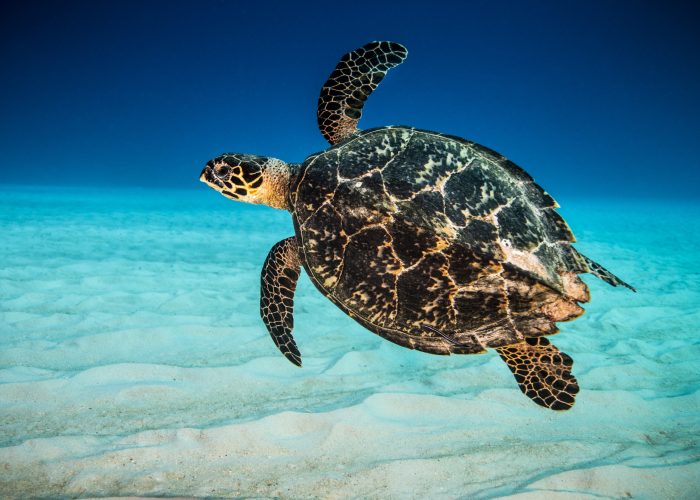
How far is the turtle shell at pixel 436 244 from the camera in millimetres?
1896

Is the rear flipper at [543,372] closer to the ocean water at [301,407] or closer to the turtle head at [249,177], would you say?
the ocean water at [301,407]

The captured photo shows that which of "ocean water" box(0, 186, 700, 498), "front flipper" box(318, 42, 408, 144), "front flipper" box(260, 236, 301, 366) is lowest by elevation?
"ocean water" box(0, 186, 700, 498)

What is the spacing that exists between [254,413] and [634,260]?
8.65 m

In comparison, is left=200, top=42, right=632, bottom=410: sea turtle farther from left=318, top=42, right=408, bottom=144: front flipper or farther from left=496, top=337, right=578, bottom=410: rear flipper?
left=318, top=42, right=408, bottom=144: front flipper

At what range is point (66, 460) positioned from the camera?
1.93 meters

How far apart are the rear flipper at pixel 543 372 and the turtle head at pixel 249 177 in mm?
1761

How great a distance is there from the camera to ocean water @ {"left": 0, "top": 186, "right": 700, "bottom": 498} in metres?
1.96

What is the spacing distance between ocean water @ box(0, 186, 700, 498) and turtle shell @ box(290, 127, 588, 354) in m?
0.73

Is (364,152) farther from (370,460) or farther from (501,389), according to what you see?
(501,389)

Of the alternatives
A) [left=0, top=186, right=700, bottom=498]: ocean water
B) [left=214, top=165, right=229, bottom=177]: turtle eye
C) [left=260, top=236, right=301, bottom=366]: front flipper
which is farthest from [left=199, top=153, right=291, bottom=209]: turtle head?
[left=0, top=186, right=700, bottom=498]: ocean water

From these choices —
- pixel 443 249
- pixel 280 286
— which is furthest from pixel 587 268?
pixel 280 286

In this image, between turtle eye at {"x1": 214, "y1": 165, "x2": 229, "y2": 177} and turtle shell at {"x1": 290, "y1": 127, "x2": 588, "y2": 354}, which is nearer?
turtle shell at {"x1": 290, "y1": 127, "x2": 588, "y2": 354}

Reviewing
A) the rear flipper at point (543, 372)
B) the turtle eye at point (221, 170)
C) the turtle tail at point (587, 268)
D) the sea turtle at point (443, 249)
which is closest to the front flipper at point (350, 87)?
the sea turtle at point (443, 249)

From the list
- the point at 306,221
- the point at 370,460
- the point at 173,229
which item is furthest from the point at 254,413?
the point at 173,229
